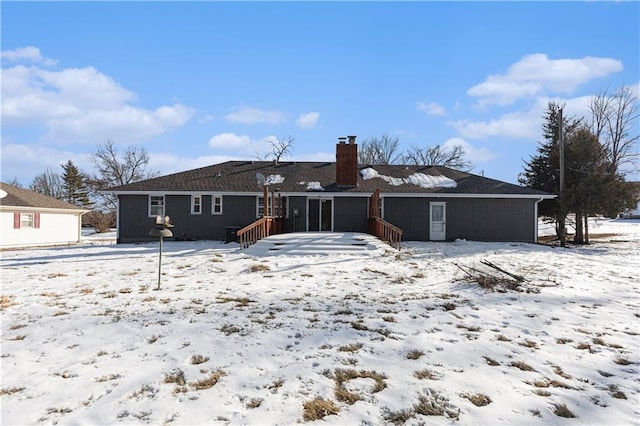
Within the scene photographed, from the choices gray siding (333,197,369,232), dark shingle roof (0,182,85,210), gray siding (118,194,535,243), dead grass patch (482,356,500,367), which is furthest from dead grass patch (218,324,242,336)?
dark shingle roof (0,182,85,210)

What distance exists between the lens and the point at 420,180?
2028cm

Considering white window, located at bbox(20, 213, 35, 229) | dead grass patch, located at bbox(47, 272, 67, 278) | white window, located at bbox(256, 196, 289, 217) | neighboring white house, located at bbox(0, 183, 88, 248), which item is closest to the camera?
dead grass patch, located at bbox(47, 272, 67, 278)

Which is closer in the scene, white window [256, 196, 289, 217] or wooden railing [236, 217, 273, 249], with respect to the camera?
wooden railing [236, 217, 273, 249]

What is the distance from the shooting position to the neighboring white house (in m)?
19.2

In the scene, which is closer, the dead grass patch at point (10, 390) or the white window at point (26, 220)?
the dead grass patch at point (10, 390)

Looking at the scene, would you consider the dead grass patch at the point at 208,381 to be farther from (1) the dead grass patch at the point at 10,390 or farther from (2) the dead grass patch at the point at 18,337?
(2) the dead grass patch at the point at 18,337

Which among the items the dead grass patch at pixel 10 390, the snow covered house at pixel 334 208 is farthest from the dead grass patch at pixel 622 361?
the snow covered house at pixel 334 208

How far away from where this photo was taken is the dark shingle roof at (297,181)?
18.9m

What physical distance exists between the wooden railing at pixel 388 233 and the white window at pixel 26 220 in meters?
19.9

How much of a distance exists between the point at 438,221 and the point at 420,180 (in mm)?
2686

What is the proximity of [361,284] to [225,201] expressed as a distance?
1236 centimetres

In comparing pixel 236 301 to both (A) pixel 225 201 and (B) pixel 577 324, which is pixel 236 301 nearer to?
(B) pixel 577 324

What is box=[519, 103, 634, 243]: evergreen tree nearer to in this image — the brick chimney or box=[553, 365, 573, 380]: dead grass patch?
the brick chimney

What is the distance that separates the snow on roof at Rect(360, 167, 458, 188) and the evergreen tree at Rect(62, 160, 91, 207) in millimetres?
42057
